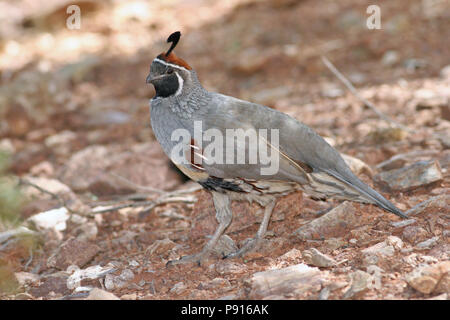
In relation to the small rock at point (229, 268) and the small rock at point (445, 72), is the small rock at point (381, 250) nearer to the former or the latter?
the small rock at point (229, 268)

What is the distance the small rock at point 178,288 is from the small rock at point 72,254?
1.13 meters

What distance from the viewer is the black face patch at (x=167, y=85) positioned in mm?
4445

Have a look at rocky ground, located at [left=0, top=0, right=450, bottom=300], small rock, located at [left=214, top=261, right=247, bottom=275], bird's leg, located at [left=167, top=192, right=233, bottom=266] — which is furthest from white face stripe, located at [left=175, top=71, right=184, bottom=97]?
small rock, located at [left=214, top=261, right=247, bottom=275]

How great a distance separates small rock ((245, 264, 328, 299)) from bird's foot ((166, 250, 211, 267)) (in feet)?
2.60

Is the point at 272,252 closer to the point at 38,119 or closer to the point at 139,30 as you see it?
the point at 38,119

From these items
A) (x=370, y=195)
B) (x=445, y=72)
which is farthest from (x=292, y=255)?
(x=445, y=72)

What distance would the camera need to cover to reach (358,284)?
3.23m

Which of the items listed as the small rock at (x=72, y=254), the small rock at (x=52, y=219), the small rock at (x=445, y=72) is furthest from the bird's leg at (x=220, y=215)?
the small rock at (x=445, y=72)

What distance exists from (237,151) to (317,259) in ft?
3.30

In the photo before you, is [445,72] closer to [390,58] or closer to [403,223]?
[390,58]

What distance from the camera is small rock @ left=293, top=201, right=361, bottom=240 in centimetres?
427

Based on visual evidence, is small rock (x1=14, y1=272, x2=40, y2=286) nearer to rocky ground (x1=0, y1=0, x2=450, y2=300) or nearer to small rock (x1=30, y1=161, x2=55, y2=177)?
rocky ground (x1=0, y1=0, x2=450, y2=300)

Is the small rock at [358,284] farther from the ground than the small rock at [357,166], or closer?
closer
